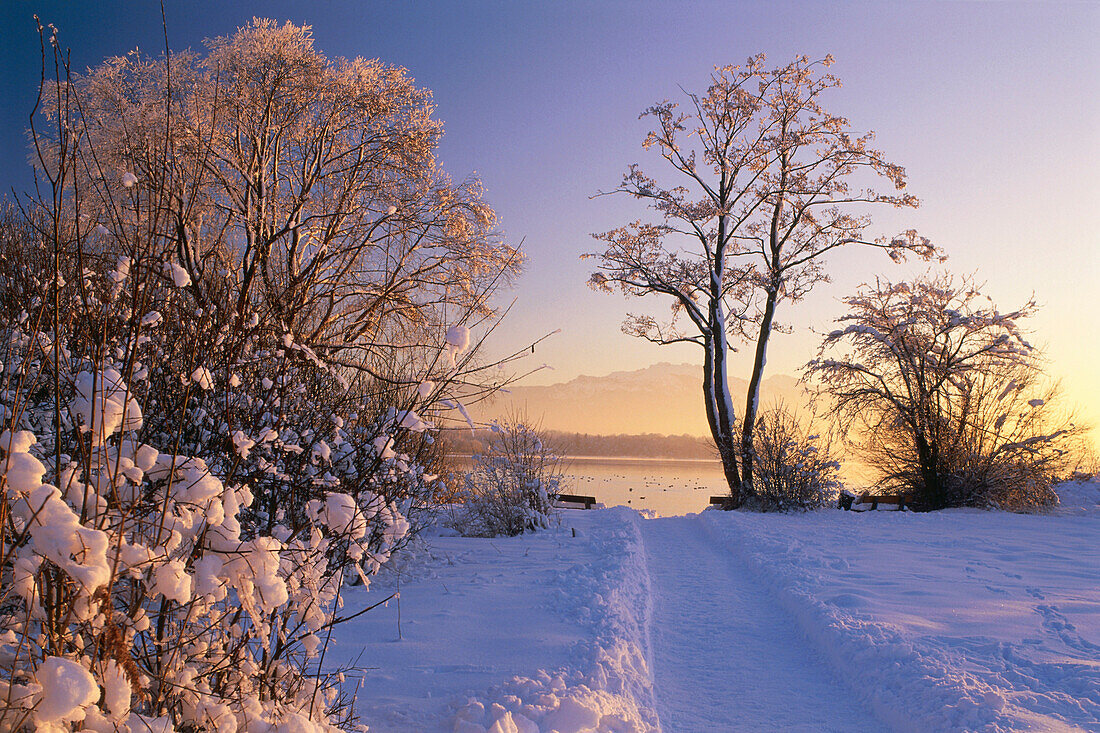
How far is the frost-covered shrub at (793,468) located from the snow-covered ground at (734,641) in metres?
5.65

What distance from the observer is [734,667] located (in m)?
4.71

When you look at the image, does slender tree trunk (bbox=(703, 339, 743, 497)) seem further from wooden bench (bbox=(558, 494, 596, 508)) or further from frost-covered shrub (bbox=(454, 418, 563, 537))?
frost-covered shrub (bbox=(454, 418, 563, 537))

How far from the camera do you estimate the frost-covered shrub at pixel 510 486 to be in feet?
35.2

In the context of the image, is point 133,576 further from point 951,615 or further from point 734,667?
point 951,615

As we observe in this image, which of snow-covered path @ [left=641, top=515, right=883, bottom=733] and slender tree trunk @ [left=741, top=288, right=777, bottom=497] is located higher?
slender tree trunk @ [left=741, top=288, right=777, bottom=497]

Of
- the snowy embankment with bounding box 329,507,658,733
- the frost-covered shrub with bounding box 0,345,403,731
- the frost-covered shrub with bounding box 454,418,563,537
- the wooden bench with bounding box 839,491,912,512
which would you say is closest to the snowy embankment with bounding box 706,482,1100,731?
the snowy embankment with bounding box 329,507,658,733

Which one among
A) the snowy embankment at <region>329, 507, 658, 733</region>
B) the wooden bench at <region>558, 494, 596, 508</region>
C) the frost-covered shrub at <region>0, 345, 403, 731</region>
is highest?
the frost-covered shrub at <region>0, 345, 403, 731</region>

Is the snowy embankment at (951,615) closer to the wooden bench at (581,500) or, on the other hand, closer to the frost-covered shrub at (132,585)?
the frost-covered shrub at (132,585)

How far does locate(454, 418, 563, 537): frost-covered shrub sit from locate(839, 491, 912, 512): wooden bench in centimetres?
760

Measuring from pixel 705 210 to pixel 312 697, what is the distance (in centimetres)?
1681

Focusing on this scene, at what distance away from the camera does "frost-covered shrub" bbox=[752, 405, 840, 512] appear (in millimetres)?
14703

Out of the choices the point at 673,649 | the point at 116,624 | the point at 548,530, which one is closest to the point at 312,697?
the point at 116,624

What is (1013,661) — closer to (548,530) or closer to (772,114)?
(548,530)

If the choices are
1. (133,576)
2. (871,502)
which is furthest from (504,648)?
(871,502)
